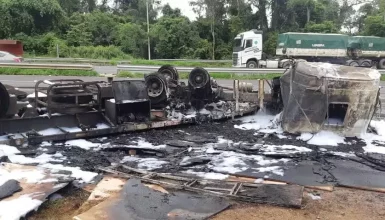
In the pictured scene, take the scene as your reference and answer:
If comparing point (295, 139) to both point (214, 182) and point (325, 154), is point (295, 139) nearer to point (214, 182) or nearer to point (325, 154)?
point (325, 154)

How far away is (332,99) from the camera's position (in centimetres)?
785

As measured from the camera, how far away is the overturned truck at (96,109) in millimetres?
7395

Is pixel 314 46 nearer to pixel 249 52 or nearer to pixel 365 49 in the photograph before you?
pixel 365 49

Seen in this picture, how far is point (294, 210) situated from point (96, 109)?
17.1ft

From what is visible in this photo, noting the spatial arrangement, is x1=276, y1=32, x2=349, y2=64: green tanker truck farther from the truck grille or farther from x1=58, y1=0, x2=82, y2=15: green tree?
x1=58, y1=0, x2=82, y2=15: green tree

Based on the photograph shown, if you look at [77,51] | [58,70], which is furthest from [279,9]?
[58,70]

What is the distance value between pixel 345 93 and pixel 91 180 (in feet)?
17.0

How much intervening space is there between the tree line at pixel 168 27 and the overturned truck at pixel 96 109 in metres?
24.7

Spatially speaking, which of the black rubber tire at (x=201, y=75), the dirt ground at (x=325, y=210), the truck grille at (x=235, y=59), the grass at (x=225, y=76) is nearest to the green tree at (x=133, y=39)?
the truck grille at (x=235, y=59)

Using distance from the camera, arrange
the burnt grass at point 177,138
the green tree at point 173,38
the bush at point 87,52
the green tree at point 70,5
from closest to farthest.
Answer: the burnt grass at point 177,138
the bush at point 87,52
the green tree at point 173,38
the green tree at point 70,5

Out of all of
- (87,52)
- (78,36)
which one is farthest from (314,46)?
(78,36)

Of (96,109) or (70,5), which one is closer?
(96,109)

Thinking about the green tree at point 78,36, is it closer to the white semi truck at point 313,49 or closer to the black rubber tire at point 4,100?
the white semi truck at point 313,49

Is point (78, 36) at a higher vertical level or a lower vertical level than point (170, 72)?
higher
